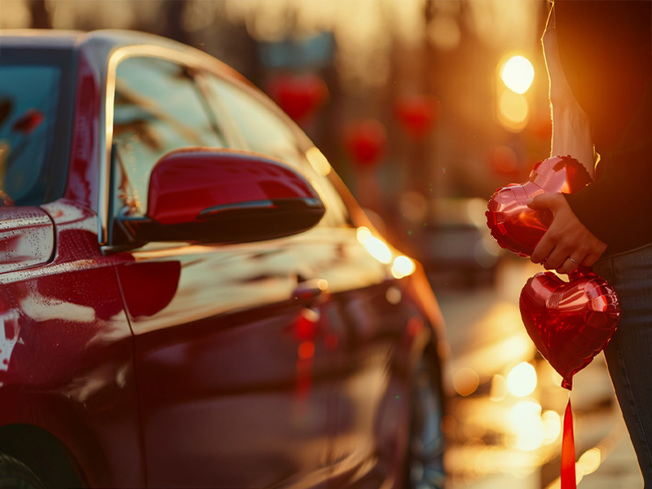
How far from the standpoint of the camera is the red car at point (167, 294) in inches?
88.6

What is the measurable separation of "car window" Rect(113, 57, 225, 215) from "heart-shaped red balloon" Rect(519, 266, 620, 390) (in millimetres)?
1013

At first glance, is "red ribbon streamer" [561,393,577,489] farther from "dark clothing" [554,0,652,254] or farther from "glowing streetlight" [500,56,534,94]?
"glowing streetlight" [500,56,534,94]

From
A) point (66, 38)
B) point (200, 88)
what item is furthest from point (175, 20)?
point (66, 38)

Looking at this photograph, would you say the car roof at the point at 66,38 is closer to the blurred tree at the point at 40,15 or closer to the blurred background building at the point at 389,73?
the blurred background building at the point at 389,73

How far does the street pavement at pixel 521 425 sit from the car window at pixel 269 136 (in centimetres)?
112

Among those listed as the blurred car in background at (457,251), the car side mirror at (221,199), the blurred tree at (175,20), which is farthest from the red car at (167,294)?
the blurred car in background at (457,251)

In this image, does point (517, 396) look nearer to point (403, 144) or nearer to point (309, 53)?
point (309, 53)

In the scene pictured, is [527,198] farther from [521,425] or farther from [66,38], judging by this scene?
[521,425]

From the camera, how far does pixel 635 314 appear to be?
2.03 m

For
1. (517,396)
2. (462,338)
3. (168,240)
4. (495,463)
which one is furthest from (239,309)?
(462,338)

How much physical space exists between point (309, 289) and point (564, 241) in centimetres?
130

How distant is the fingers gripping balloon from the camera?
2041 mm

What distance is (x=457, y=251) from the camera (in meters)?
26.0

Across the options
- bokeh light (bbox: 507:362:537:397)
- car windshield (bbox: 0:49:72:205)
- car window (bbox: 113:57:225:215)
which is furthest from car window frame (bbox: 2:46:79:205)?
bokeh light (bbox: 507:362:537:397)
